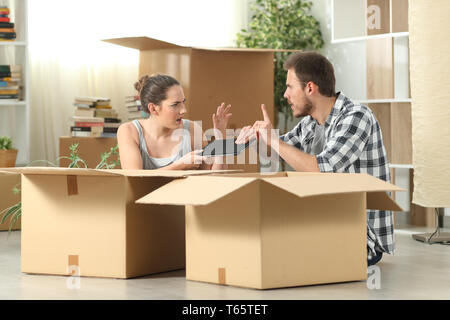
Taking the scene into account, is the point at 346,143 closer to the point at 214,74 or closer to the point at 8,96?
the point at 214,74

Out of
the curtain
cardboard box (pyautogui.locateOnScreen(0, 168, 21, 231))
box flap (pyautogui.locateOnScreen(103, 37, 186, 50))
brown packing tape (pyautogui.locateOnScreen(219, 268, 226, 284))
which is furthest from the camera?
cardboard box (pyautogui.locateOnScreen(0, 168, 21, 231))

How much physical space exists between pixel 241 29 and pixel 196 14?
0.33 metres

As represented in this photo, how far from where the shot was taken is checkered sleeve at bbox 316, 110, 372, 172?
2584 mm

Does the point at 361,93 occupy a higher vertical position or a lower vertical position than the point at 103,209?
higher

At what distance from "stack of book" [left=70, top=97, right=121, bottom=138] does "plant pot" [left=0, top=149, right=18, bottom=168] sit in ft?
1.14

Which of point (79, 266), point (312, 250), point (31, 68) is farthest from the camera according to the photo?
point (31, 68)

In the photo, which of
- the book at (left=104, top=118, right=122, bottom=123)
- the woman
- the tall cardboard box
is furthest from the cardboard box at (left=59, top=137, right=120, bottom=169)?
the woman

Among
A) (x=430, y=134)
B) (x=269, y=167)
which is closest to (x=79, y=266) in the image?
(x=269, y=167)

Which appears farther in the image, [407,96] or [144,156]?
[407,96]

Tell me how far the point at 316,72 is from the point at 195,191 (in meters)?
0.88

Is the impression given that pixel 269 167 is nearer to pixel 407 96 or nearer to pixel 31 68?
pixel 407 96

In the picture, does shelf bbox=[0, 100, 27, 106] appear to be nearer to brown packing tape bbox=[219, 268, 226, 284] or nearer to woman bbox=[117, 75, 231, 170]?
woman bbox=[117, 75, 231, 170]

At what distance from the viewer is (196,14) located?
16.7 feet

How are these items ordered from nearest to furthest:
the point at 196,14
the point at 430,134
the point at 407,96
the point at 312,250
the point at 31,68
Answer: the point at 312,250 → the point at 430,134 → the point at 407,96 → the point at 31,68 → the point at 196,14
